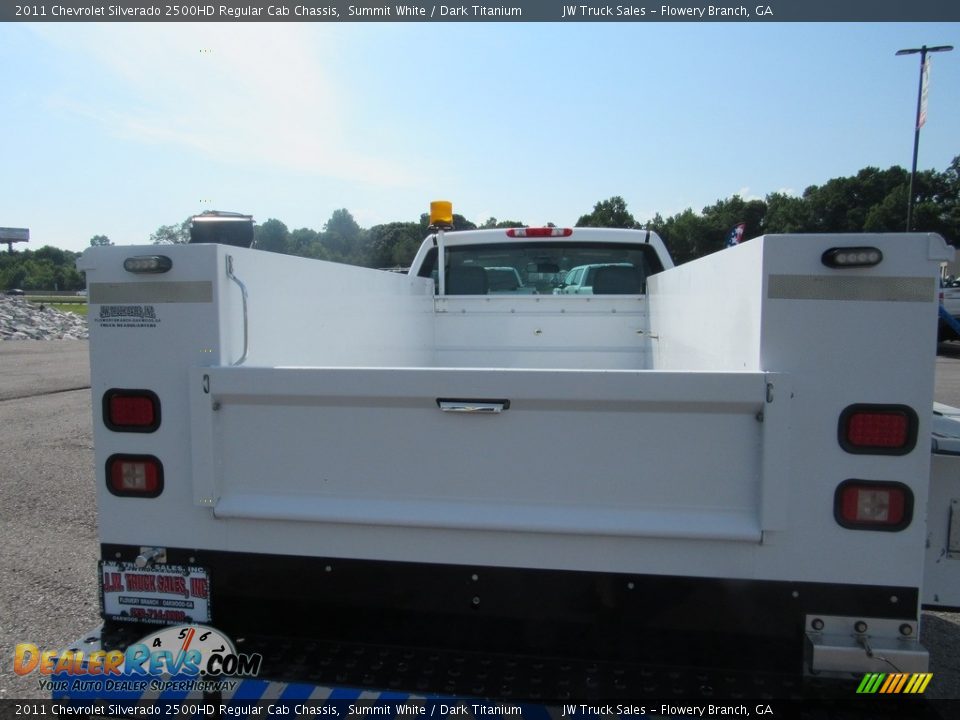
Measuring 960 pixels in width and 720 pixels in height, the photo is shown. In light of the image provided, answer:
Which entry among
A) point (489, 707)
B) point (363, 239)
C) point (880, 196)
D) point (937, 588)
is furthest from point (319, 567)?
point (363, 239)

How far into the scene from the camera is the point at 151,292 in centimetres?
221

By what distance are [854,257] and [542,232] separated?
3.75 m

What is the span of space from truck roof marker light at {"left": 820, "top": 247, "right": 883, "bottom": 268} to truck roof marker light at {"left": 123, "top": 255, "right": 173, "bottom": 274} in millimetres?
1927

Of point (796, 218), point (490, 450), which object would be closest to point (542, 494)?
point (490, 450)

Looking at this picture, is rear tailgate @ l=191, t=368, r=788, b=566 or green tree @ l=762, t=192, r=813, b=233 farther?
green tree @ l=762, t=192, r=813, b=233

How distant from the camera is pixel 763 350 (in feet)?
6.34

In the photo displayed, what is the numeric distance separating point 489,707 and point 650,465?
0.79 meters

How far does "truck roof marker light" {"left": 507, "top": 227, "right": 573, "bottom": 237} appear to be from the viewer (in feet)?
18.0

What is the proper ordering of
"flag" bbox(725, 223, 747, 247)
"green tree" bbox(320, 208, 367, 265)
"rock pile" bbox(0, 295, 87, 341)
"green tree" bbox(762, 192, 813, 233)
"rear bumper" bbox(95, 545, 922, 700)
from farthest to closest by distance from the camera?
"green tree" bbox(320, 208, 367, 265) → "green tree" bbox(762, 192, 813, 233) → "rock pile" bbox(0, 295, 87, 341) → "flag" bbox(725, 223, 747, 247) → "rear bumper" bbox(95, 545, 922, 700)

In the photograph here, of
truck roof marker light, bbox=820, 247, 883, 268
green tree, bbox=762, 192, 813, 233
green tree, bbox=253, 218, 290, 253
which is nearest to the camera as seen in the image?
truck roof marker light, bbox=820, 247, 883, 268

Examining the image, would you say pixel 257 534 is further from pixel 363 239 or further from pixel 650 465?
pixel 363 239

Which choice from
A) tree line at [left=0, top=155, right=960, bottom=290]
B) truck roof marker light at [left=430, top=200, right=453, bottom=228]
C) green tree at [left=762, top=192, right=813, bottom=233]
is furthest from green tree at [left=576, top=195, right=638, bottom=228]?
truck roof marker light at [left=430, top=200, right=453, bottom=228]

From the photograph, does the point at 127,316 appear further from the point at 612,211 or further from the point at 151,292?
the point at 612,211

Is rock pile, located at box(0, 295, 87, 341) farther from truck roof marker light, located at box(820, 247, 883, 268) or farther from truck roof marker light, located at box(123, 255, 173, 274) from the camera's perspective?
truck roof marker light, located at box(820, 247, 883, 268)
